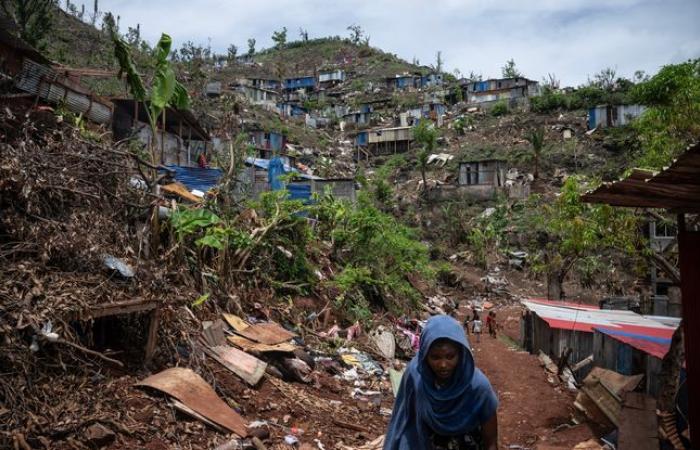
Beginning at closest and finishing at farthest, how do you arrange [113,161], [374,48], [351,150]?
[113,161] → [351,150] → [374,48]

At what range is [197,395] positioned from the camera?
195 inches

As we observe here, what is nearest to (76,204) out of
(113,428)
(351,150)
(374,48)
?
(113,428)

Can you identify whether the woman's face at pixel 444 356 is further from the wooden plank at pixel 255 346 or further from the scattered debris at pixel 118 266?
the wooden plank at pixel 255 346

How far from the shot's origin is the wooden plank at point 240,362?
5.90m

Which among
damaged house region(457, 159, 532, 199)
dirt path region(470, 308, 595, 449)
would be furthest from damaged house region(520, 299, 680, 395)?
damaged house region(457, 159, 532, 199)

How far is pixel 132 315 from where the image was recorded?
17.7ft

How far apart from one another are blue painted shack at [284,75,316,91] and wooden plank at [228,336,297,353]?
200ft

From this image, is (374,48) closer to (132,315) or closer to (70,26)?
(70,26)

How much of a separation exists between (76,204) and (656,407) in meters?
6.57

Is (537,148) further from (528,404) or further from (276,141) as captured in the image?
(528,404)

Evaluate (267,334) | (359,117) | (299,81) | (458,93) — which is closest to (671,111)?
(267,334)

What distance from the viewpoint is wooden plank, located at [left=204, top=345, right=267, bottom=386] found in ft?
19.4

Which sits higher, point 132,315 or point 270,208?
point 270,208

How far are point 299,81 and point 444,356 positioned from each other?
65.8 m
